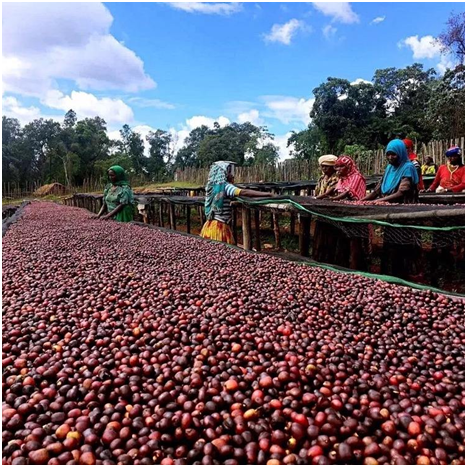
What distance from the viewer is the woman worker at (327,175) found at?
203 inches

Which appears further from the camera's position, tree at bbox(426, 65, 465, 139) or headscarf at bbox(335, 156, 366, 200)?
tree at bbox(426, 65, 465, 139)

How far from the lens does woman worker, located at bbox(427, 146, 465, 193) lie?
5578mm

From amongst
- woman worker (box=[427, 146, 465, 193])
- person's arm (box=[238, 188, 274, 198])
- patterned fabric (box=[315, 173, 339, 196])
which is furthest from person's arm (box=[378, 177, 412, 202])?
woman worker (box=[427, 146, 465, 193])

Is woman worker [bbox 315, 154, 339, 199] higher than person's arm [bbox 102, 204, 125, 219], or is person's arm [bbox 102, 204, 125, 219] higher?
woman worker [bbox 315, 154, 339, 199]

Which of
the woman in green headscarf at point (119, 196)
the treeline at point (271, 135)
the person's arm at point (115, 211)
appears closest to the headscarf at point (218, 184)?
the woman in green headscarf at point (119, 196)

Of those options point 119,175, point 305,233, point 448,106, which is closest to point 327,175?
point 305,233

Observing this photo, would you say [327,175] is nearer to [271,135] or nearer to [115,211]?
[115,211]

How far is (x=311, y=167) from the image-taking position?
1634 centimetres

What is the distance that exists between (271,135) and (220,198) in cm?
3263

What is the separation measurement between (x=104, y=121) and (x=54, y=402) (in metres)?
51.7

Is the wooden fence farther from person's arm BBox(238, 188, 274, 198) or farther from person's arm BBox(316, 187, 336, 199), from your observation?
person's arm BBox(238, 188, 274, 198)

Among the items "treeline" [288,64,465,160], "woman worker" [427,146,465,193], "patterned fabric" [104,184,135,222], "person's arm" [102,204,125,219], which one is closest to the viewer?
"woman worker" [427,146,465,193]

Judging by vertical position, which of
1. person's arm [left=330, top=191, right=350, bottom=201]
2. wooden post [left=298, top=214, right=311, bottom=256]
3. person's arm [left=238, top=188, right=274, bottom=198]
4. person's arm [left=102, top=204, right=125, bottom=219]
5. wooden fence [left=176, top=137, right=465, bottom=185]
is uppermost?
wooden fence [left=176, top=137, right=465, bottom=185]

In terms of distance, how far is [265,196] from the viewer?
4523mm
